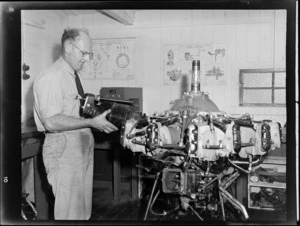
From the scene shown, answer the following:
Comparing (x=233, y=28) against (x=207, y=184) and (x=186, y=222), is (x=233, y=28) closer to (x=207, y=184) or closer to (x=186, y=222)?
(x=207, y=184)

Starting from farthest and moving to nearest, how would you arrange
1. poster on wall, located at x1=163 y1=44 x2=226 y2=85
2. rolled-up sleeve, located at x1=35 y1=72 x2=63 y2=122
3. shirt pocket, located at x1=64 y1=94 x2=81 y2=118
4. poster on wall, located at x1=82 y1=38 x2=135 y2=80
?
poster on wall, located at x1=82 y1=38 x2=135 y2=80
poster on wall, located at x1=163 y1=44 x2=226 y2=85
shirt pocket, located at x1=64 y1=94 x2=81 y2=118
rolled-up sleeve, located at x1=35 y1=72 x2=63 y2=122

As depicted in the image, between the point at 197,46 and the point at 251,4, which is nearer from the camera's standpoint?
the point at 251,4

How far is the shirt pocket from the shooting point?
5.06ft

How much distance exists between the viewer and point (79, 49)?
1.56 metres

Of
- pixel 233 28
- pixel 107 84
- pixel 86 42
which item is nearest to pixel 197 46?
pixel 233 28

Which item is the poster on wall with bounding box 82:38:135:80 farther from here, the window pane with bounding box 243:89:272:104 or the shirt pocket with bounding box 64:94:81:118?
the shirt pocket with bounding box 64:94:81:118

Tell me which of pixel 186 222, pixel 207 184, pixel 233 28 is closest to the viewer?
pixel 186 222

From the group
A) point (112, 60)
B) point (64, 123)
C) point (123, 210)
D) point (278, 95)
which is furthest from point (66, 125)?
point (278, 95)

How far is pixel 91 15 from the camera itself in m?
3.31

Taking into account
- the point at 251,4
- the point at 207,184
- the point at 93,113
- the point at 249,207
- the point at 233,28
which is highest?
the point at 233,28

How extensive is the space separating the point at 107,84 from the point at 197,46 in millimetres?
1012

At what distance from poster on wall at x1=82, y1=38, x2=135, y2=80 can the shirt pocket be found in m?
1.73

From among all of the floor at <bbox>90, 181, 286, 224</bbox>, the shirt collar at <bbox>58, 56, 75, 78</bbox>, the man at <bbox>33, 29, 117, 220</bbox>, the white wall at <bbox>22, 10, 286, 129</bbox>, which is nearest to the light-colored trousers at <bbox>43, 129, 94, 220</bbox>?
the man at <bbox>33, 29, 117, 220</bbox>

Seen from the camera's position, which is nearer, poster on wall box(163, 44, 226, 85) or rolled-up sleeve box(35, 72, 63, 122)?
rolled-up sleeve box(35, 72, 63, 122)
